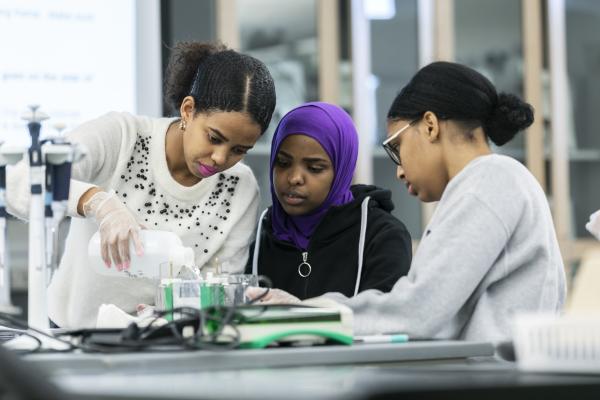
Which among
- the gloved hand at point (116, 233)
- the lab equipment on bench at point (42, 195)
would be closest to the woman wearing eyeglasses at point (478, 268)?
the gloved hand at point (116, 233)

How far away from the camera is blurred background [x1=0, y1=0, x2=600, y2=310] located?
10.4ft

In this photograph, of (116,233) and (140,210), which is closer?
(116,233)

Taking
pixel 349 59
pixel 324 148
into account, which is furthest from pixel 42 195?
pixel 349 59

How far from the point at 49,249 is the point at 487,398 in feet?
2.50

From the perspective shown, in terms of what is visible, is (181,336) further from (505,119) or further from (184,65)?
(184,65)

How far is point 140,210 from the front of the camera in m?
1.98

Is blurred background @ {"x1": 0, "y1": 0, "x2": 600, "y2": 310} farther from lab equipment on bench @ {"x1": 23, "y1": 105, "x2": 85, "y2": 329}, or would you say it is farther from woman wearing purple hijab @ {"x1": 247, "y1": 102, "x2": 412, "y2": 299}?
→ lab equipment on bench @ {"x1": 23, "y1": 105, "x2": 85, "y2": 329}

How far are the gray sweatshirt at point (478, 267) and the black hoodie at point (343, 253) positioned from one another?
45 centimetres

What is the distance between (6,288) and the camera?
1578 millimetres

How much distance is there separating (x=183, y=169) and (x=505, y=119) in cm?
67

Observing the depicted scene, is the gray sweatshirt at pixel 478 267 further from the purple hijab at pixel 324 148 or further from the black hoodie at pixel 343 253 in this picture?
the purple hijab at pixel 324 148

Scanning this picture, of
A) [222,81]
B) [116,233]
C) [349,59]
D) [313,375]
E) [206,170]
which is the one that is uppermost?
[349,59]

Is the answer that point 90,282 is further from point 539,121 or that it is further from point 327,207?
point 539,121

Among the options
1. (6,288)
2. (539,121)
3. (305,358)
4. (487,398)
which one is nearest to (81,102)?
(6,288)
